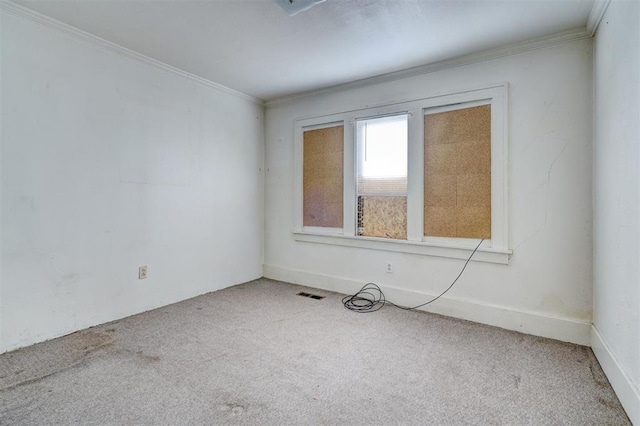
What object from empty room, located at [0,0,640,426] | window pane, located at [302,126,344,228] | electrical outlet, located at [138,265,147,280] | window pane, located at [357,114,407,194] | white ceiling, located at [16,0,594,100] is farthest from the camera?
window pane, located at [302,126,344,228]

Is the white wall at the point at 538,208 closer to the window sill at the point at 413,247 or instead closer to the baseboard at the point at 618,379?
the window sill at the point at 413,247

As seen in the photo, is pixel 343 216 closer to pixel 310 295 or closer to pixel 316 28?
pixel 310 295

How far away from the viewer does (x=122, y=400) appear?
177cm

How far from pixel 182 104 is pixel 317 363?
9.86 feet

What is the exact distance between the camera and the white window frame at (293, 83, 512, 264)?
2820 mm

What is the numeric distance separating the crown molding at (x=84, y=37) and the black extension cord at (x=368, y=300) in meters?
3.01

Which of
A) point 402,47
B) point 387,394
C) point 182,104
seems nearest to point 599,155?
point 402,47

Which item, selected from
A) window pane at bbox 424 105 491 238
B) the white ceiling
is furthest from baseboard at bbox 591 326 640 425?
the white ceiling

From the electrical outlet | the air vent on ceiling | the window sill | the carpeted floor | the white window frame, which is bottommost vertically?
the carpeted floor

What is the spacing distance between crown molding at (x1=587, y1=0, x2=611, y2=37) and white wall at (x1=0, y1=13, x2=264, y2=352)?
11.7 feet

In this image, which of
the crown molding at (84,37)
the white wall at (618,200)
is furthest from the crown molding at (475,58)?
the crown molding at (84,37)

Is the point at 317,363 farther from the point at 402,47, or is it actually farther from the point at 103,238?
the point at 402,47

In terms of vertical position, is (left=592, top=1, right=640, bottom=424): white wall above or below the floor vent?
above

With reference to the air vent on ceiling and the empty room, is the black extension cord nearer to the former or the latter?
the empty room
